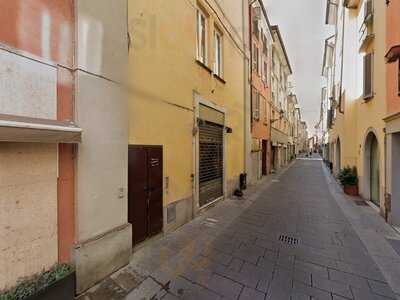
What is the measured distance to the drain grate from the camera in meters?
5.09

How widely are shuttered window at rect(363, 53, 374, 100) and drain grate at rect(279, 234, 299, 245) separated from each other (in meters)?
5.87

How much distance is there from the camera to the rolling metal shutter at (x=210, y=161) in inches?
292

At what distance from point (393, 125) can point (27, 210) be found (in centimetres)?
738

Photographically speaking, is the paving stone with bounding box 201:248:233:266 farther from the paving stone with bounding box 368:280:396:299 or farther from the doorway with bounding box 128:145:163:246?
the paving stone with bounding box 368:280:396:299

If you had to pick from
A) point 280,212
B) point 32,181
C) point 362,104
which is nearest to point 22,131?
point 32,181

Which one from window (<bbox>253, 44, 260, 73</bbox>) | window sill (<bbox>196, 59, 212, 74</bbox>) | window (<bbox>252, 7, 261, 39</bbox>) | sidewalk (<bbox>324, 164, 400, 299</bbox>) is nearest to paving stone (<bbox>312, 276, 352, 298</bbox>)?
sidewalk (<bbox>324, 164, 400, 299</bbox>)

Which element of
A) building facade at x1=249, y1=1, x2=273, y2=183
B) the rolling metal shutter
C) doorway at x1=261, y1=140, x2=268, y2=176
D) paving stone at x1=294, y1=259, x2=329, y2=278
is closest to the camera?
paving stone at x1=294, y1=259, x2=329, y2=278

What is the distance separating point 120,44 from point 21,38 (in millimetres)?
1515

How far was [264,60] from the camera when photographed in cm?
1770

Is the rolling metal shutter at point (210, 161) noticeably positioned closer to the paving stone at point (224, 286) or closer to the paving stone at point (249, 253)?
the paving stone at point (249, 253)

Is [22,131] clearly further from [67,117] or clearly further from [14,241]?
[14,241]

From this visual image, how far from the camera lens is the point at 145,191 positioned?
A: 4.72 m

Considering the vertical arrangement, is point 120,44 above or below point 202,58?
below

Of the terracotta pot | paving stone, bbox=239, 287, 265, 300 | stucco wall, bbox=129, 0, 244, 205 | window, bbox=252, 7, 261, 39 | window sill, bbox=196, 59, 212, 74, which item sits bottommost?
paving stone, bbox=239, 287, 265, 300
